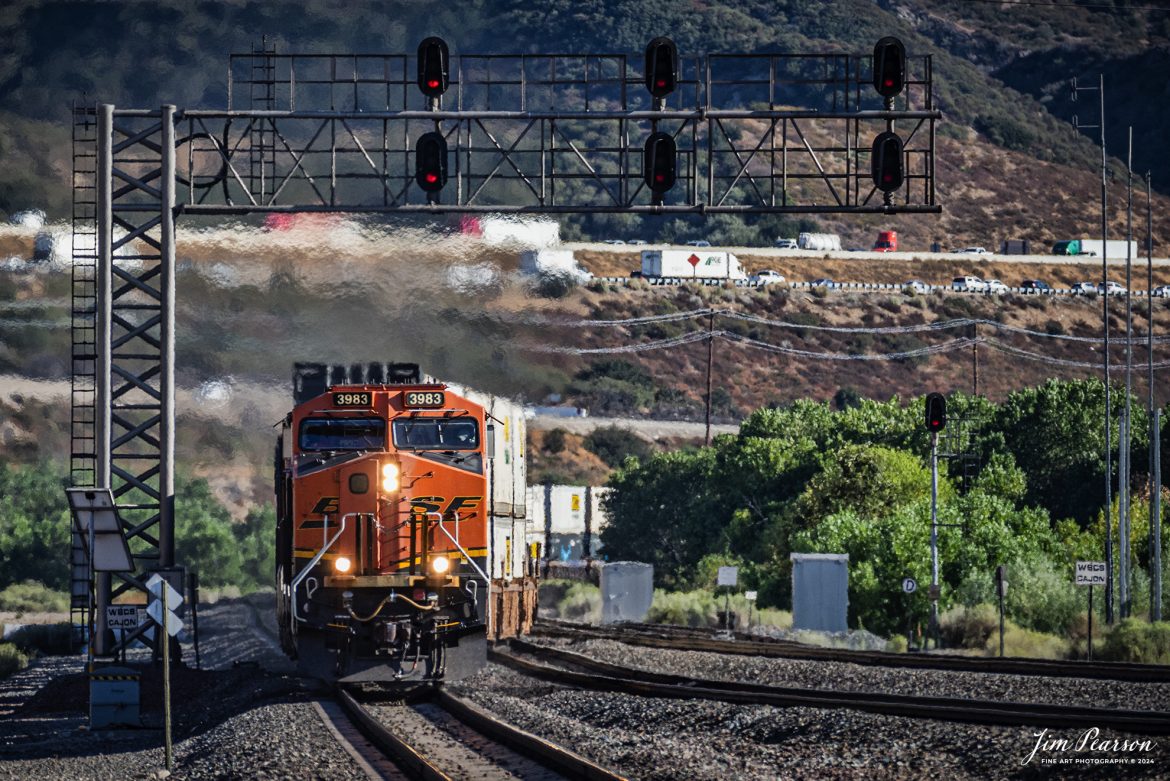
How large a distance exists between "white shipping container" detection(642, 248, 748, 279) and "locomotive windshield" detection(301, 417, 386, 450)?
106 m

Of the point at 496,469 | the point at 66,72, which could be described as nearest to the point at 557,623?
the point at 496,469

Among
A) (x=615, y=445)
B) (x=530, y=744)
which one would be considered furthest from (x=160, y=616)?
(x=615, y=445)

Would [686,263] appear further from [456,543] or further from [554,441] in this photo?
[456,543]

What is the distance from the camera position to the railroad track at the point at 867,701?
20625 millimetres

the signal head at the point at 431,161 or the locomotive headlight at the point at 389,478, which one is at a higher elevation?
the signal head at the point at 431,161

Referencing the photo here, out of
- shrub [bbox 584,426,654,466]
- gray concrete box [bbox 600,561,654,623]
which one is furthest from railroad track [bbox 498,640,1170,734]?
shrub [bbox 584,426,654,466]

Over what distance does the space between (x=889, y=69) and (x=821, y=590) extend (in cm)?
2489

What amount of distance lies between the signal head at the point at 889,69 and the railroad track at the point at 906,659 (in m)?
10.6

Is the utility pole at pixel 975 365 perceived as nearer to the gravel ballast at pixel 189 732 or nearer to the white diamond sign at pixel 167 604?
the gravel ballast at pixel 189 732

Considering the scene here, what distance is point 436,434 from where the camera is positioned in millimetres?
28078

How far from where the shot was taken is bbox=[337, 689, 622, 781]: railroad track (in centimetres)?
1931

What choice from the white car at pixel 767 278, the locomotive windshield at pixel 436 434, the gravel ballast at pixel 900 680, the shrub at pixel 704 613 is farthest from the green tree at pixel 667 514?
the locomotive windshield at pixel 436 434

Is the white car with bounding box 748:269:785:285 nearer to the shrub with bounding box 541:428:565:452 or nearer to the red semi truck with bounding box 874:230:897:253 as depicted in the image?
the red semi truck with bounding box 874:230:897:253

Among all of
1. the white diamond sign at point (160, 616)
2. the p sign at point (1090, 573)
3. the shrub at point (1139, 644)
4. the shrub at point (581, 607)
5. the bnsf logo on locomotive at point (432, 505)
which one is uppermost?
the bnsf logo on locomotive at point (432, 505)
